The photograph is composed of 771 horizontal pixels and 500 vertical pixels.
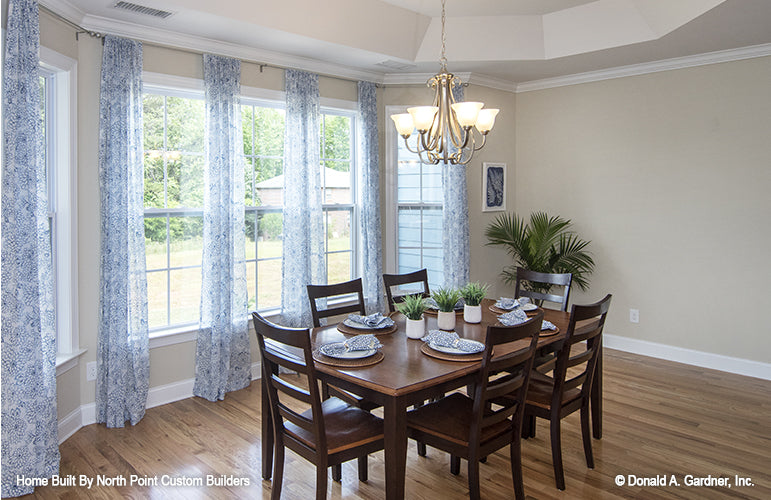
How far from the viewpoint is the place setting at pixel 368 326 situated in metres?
3.20

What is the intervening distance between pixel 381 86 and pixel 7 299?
3.88 meters

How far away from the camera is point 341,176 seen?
537 centimetres

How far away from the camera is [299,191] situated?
4.79 m

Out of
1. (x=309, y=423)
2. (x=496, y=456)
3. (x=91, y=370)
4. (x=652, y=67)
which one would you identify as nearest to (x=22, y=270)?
(x=91, y=370)

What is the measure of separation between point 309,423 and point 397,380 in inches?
18.0

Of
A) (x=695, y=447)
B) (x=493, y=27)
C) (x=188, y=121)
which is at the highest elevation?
(x=493, y=27)

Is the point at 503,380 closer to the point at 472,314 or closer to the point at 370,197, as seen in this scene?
the point at 472,314

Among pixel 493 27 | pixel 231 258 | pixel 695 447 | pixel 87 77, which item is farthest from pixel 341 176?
pixel 695 447

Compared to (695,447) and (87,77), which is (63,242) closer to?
(87,77)

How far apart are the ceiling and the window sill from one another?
220 cm

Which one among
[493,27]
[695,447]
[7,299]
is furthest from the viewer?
[493,27]

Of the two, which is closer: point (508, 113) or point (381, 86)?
point (381, 86)

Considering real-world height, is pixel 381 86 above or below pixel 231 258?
above

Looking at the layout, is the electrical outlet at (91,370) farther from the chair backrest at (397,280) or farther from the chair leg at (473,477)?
the chair leg at (473,477)
